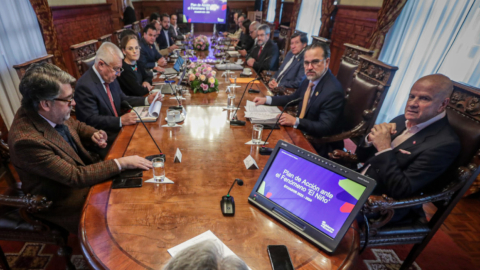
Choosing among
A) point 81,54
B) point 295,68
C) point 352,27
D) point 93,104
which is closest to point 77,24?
point 81,54

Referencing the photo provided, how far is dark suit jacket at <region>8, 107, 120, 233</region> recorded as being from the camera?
3.43ft

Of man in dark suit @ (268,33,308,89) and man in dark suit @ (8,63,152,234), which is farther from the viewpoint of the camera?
man in dark suit @ (268,33,308,89)

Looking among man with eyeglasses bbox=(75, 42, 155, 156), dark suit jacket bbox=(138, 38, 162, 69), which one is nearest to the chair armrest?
man with eyeglasses bbox=(75, 42, 155, 156)

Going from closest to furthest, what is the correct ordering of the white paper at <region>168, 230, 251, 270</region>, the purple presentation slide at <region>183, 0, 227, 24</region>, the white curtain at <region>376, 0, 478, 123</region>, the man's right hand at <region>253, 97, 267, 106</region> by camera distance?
the white paper at <region>168, 230, 251, 270</region> < the man's right hand at <region>253, 97, 267, 106</region> < the white curtain at <region>376, 0, 478, 123</region> < the purple presentation slide at <region>183, 0, 227, 24</region>

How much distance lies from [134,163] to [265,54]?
315 cm

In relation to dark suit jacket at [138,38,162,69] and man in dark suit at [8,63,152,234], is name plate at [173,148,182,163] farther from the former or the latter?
dark suit jacket at [138,38,162,69]

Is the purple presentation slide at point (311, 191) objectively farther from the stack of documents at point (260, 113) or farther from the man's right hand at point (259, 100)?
the man's right hand at point (259, 100)

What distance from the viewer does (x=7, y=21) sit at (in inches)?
104

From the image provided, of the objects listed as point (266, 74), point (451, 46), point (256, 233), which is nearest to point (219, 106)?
point (256, 233)

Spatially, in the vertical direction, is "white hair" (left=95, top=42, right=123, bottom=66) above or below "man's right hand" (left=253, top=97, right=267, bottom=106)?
above

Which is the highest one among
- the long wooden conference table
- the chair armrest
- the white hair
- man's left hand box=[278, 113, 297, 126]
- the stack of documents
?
the white hair

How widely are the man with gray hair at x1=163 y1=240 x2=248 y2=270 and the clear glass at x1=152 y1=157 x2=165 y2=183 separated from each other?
649mm

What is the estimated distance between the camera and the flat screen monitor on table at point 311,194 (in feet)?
2.55

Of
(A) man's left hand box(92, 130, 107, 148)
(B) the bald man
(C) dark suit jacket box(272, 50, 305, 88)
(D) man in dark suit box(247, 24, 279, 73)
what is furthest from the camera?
(D) man in dark suit box(247, 24, 279, 73)
